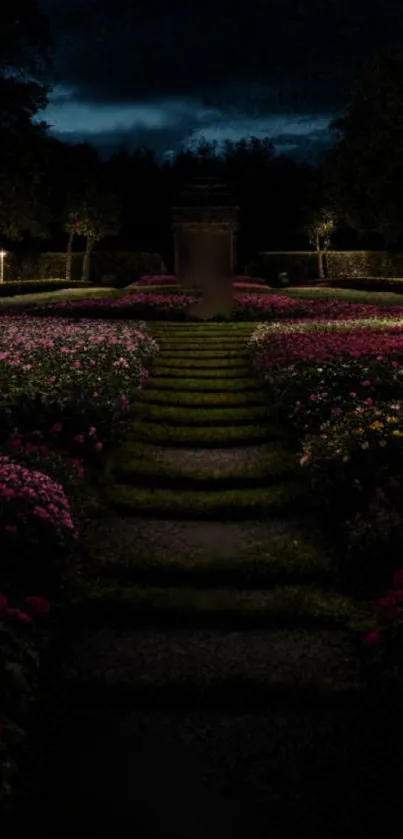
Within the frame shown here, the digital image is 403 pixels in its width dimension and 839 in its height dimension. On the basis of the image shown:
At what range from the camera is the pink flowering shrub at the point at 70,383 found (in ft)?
33.2

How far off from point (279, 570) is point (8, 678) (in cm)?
320

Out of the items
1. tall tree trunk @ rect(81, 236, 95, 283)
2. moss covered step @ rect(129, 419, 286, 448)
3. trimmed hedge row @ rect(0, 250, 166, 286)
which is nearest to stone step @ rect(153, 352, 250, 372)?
moss covered step @ rect(129, 419, 286, 448)

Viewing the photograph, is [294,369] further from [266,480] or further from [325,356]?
[266,480]

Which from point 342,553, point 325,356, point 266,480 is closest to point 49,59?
point 325,356

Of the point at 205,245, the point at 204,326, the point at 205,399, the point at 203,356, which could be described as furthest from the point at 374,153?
the point at 205,399

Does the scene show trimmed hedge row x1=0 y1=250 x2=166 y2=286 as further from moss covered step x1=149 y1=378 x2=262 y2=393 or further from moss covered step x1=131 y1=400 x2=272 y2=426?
moss covered step x1=131 y1=400 x2=272 y2=426

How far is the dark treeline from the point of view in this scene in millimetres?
33594

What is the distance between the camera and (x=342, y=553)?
7855mm

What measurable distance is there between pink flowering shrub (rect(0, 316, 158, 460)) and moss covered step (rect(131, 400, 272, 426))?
360mm

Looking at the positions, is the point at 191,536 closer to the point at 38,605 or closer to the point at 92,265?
the point at 38,605

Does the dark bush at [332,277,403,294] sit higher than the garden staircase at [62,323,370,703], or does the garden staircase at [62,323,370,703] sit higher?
the dark bush at [332,277,403,294]

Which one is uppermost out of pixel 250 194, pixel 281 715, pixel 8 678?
pixel 250 194

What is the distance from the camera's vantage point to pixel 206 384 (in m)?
14.9

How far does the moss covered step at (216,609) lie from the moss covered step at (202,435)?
4.63 meters
